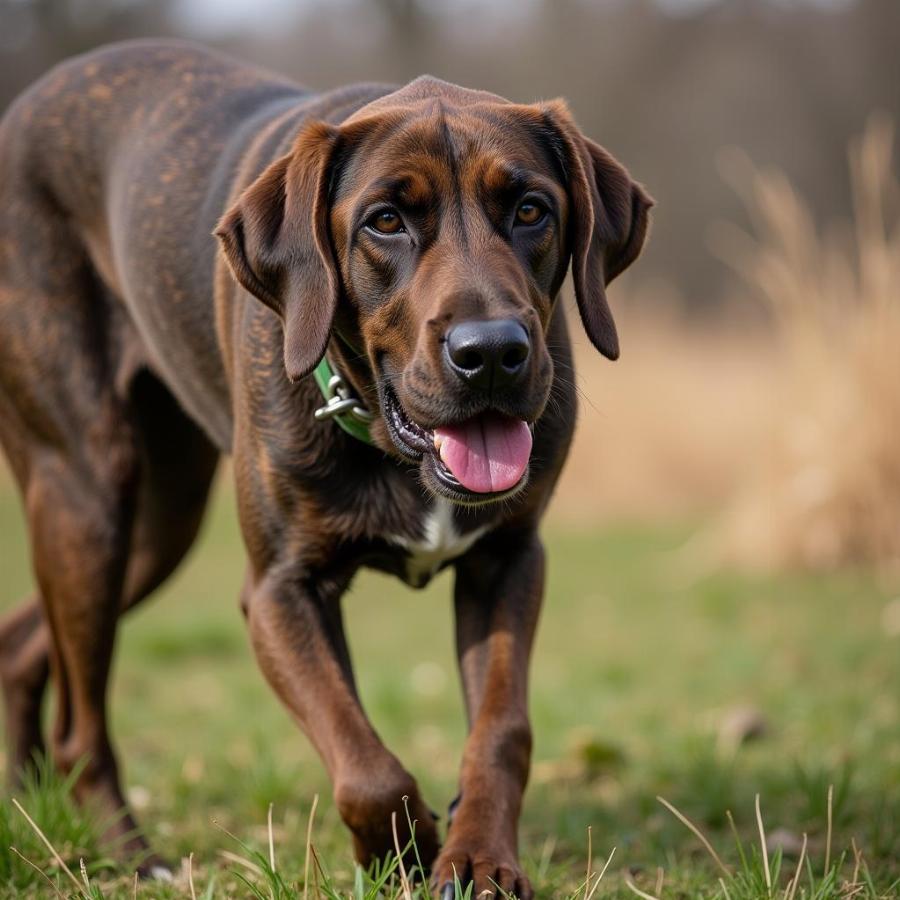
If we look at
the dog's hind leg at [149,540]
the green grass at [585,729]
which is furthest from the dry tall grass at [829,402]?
the dog's hind leg at [149,540]

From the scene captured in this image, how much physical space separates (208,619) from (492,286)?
6424 mm

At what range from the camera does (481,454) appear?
130 inches

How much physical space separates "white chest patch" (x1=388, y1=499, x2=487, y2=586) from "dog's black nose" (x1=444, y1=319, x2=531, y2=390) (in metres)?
0.51

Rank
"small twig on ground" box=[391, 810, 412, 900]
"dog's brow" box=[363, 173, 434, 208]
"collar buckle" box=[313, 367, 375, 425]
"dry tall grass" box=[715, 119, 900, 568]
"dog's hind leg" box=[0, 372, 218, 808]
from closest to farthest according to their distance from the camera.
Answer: "small twig on ground" box=[391, 810, 412, 900]
"dog's brow" box=[363, 173, 434, 208]
"collar buckle" box=[313, 367, 375, 425]
"dog's hind leg" box=[0, 372, 218, 808]
"dry tall grass" box=[715, 119, 900, 568]

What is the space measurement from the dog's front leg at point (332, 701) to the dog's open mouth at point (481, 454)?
57cm

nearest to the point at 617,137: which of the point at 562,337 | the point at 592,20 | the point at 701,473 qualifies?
the point at 592,20

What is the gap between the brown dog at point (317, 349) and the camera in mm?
3283

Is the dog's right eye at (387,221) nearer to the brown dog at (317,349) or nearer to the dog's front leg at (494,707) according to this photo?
the brown dog at (317,349)

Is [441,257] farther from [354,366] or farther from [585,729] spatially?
[585,729]

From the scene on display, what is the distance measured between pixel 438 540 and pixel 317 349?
2.01ft

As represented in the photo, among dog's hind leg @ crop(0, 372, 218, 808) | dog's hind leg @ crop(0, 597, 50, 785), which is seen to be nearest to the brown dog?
dog's hind leg @ crop(0, 372, 218, 808)

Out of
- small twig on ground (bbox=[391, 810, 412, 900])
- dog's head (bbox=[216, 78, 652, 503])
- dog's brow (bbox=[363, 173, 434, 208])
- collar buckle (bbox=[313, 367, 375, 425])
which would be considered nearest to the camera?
small twig on ground (bbox=[391, 810, 412, 900])

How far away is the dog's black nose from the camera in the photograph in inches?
122

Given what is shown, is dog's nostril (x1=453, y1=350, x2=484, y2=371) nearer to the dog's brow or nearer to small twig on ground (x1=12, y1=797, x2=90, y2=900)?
the dog's brow
